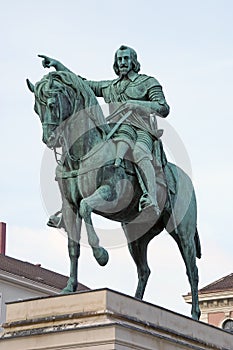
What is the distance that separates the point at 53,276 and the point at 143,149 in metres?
37.5

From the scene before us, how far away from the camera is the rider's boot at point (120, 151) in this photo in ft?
41.7

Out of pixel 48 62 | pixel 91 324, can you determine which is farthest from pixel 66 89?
pixel 91 324

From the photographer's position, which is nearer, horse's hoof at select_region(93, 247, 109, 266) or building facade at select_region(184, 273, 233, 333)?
horse's hoof at select_region(93, 247, 109, 266)

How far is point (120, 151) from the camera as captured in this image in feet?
42.2

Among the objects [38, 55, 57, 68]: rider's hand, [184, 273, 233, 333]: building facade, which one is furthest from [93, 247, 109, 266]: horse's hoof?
[184, 273, 233, 333]: building facade

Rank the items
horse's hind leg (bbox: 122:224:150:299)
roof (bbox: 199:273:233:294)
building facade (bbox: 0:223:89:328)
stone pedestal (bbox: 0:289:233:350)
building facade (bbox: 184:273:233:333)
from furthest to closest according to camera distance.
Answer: roof (bbox: 199:273:233:294)
building facade (bbox: 184:273:233:333)
building facade (bbox: 0:223:89:328)
horse's hind leg (bbox: 122:224:150:299)
stone pedestal (bbox: 0:289:233:350)

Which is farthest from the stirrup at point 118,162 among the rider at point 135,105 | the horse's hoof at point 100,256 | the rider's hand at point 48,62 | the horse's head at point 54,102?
the rider's hand at point 48,62

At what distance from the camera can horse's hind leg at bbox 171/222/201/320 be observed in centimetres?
1416

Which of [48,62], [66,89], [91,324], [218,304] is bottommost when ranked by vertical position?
[91,324]

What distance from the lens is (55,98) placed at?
12.3 meters

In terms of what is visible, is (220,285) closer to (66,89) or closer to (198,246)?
(198,246)

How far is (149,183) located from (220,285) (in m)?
39.4

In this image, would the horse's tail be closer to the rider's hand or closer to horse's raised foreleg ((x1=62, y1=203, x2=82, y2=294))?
horse's raised foreleg ((x1=62, y1=203, x2=82, y2=294))

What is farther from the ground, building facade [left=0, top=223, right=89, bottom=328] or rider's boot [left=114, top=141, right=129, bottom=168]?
building facade [left=0, top=223, right=89, bottom=328]
